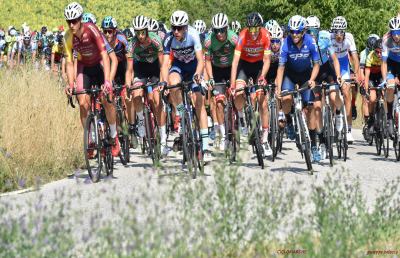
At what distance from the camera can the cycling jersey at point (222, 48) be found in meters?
16.0

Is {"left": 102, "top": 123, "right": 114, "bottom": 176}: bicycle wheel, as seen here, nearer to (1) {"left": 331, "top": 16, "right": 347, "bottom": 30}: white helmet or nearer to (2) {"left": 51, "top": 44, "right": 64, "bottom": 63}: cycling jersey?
(1) {"left": 331, "top": 16, "right": 347, "bottom": 30}: white helmet

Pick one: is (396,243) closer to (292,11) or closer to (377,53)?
(377,53)

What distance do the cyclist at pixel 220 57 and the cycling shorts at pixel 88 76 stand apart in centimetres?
242

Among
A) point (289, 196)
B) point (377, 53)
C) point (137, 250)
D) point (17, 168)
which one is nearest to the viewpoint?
point (137, 250)

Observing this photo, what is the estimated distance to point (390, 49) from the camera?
1564 cm

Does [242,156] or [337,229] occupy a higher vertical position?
[242,156]

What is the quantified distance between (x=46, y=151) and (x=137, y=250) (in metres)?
7.90

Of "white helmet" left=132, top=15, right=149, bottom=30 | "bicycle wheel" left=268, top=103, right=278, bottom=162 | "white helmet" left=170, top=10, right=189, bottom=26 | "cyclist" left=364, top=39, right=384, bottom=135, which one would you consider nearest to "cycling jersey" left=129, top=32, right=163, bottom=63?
"white helmet" left=132, top=15, right=149, bottom=30

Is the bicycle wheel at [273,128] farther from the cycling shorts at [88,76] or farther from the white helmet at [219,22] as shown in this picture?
the cycling shorts at [88,76]

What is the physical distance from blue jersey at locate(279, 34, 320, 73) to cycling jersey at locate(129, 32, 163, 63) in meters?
2.14

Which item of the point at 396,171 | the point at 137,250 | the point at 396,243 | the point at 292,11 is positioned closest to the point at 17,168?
the point at 396,171

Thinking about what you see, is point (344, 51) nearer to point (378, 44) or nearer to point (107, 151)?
point (378, 44)

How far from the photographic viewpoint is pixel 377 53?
1780 centimetres

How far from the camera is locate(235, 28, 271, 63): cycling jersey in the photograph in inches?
604
